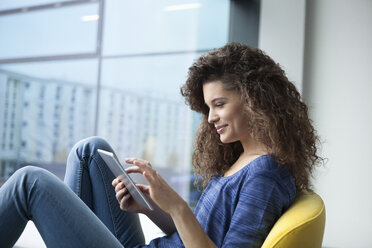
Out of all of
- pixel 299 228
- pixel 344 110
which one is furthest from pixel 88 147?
pixel 344 110

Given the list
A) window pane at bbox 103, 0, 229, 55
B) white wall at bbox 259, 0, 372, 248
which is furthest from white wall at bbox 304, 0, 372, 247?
window pane at bbox 103, 0, 229, 55

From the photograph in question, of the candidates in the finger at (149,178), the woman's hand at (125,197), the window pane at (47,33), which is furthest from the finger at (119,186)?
the window pane at (47,33)

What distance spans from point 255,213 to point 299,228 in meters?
0.12

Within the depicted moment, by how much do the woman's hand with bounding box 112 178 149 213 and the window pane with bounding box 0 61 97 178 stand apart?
3.95m

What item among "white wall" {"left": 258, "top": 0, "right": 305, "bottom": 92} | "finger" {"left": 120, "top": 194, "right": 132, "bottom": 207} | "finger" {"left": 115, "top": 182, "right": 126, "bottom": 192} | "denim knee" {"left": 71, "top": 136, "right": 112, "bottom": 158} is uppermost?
"white wall" {"left": 258, "top": 0, "right": 305, "bottom": 92}

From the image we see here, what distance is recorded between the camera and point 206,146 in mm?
1598

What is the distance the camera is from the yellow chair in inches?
41.2

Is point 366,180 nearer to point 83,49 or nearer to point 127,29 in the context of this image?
point 127,29

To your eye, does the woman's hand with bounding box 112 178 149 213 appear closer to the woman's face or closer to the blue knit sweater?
the blue knit sweater

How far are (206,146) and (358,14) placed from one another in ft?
6.03

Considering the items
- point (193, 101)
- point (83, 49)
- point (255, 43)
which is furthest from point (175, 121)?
point (193, 101)

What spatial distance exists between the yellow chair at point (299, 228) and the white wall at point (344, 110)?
1732 millimetres

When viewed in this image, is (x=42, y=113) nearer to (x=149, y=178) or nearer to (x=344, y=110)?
(x=344, y=110)

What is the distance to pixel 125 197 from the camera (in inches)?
51.4
